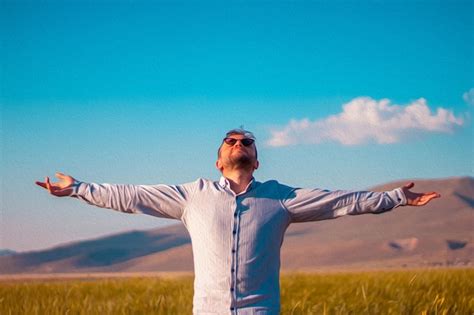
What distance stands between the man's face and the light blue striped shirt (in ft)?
0.40

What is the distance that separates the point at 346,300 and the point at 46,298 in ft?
13.8

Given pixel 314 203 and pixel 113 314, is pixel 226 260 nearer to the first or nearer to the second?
pixel 314 203

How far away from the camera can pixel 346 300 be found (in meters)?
Answer: 8.35

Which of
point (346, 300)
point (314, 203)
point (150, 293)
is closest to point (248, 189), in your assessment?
point (314, 203)

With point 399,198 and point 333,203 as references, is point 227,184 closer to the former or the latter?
point 333,203

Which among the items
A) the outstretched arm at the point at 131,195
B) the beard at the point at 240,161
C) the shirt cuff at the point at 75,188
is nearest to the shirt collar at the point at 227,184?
the beard at the point at 240,161

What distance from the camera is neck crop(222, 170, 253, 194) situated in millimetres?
4691

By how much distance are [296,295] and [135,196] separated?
5.02 metres

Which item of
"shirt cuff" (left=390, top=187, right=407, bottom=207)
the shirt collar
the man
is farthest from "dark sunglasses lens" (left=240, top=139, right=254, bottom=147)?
"shirt cuff" (left=390, top=187, right=407, bottom=207)

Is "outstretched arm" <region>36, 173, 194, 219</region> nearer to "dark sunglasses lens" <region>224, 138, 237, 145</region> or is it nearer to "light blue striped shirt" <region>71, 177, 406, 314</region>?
"light blue striped shirt" <region>71, 177, 406, 314</region>

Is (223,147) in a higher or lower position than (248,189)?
higher

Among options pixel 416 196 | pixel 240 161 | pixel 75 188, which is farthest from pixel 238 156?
pixel 416 196

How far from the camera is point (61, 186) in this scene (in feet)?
16.0

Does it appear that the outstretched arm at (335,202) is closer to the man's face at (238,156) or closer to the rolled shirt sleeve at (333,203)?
the rolled shirt sleeve at (333,203)
